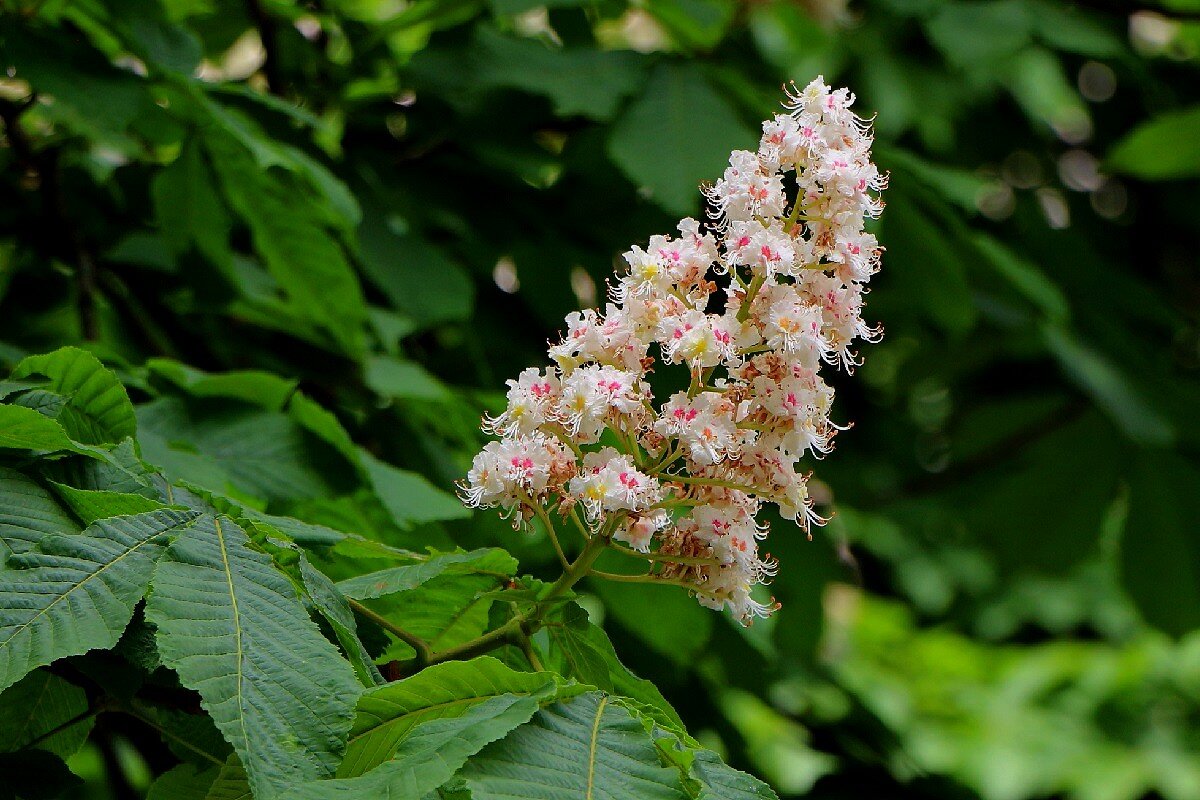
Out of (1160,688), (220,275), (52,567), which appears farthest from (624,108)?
(1160,688)

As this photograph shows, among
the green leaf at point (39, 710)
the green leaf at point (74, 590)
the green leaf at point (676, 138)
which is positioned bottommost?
the green leaf at point (39, 710)

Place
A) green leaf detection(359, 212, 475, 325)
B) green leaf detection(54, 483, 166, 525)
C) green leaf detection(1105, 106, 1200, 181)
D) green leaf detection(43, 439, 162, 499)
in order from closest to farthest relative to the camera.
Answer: green leaf detection(54, 483, 166, 525) < green leaf detection(43, 439, 162, 499) < green leaf detection(359, 212, 475, 325) < green leaf detection(1105, 106, 1200, 181)

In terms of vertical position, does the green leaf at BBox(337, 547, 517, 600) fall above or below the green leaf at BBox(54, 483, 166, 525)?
above

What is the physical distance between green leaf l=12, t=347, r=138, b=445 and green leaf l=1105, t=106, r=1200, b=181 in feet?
9.75

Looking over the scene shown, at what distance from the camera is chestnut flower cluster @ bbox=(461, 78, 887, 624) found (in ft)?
4.23

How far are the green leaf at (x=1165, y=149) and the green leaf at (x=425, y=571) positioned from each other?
110 inches

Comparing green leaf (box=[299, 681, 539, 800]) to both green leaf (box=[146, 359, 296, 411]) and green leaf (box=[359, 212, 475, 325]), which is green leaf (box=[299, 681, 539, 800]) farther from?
green leaf (box=[359, 212, 475, 325])

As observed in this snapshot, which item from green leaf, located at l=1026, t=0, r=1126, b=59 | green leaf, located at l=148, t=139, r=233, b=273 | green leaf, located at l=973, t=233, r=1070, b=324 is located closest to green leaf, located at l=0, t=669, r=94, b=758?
green leaf, located at l=148, t=139, r=233, b=273

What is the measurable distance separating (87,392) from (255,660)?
598 millimetres

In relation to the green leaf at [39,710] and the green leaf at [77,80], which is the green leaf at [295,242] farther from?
the green leaf at [39,710]

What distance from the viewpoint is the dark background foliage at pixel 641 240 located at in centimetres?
228

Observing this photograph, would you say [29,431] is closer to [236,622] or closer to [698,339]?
[236,622]

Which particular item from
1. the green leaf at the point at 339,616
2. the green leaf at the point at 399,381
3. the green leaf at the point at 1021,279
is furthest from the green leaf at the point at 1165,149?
the green leaf at the point at 339,616

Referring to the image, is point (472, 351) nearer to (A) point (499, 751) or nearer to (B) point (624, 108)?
(B) point (624, 108)
